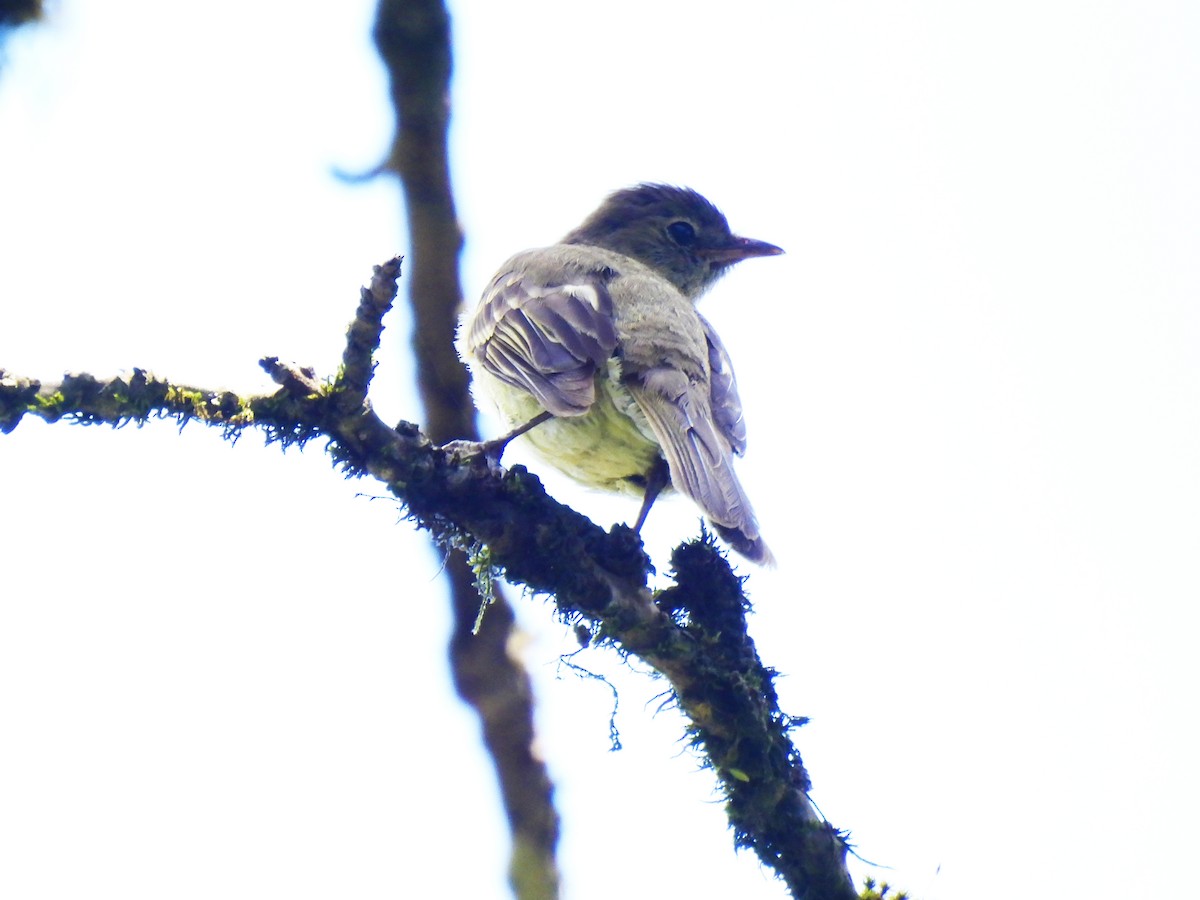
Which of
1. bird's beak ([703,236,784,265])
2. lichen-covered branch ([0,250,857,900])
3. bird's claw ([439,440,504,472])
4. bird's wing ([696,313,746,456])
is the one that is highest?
bird's beak ([703,236,784,265])

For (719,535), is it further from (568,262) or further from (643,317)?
(568,262)

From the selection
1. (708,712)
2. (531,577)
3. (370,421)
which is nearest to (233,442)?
(370,421)

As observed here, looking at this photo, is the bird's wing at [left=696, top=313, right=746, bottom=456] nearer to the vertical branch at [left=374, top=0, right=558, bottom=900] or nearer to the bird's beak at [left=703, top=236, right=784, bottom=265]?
the vertical branch at [left=374, top=0, right=558, bottom=900]

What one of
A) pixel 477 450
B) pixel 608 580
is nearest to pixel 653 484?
pixel 477 450

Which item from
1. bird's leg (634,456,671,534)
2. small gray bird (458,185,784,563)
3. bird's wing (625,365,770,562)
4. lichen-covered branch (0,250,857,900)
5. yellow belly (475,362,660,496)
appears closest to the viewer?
lichen-covered branch (0,250,857,900)

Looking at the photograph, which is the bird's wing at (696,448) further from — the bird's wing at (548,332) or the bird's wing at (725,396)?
the bird's wing at (548,332)

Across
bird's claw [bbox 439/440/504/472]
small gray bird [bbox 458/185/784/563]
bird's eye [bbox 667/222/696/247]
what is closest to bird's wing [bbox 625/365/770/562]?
small gray bird [bbox 458/185/784/563]
